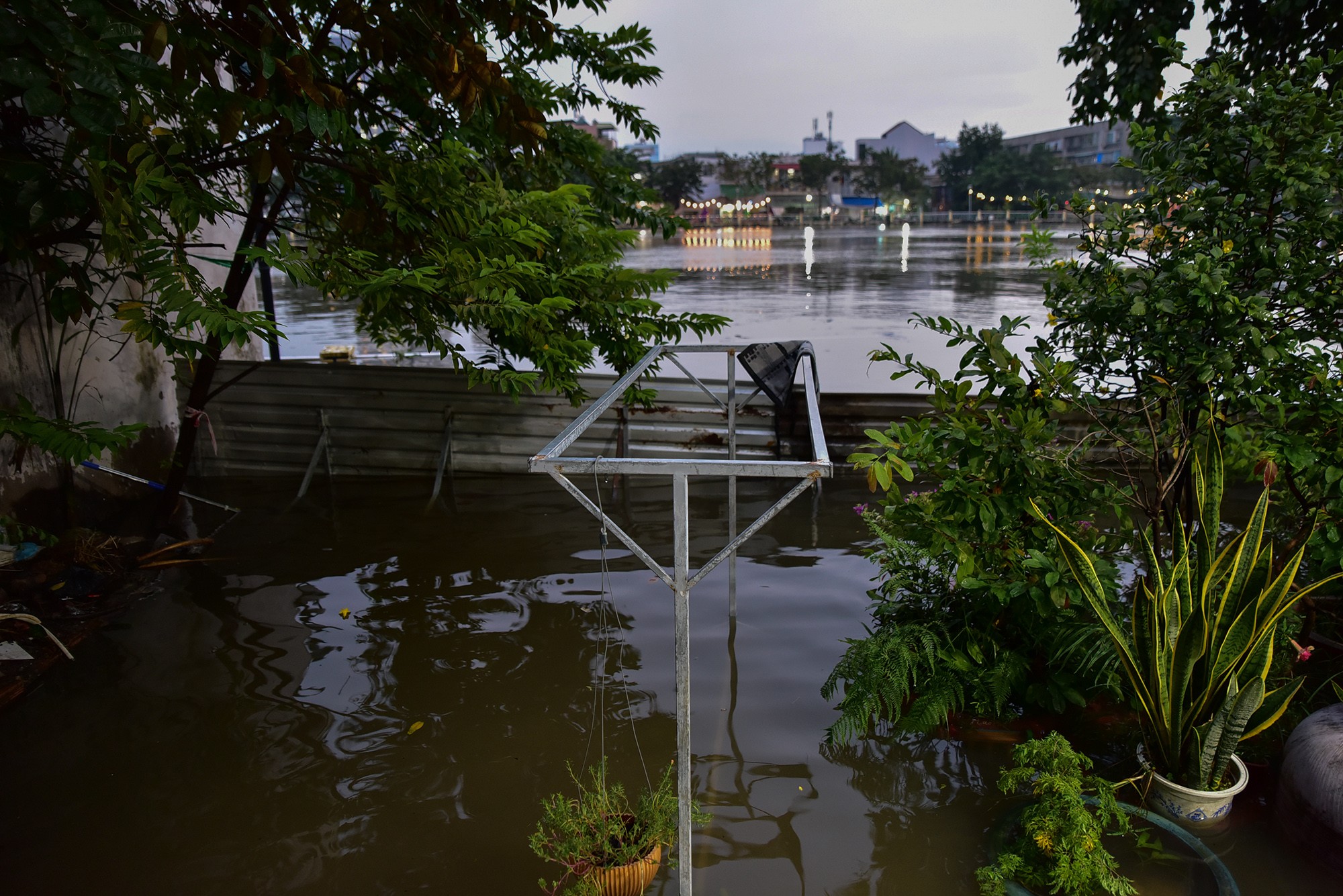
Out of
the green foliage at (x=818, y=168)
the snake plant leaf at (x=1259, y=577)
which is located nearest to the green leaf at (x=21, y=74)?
the snake plant leaf at (x=1259, y=577)

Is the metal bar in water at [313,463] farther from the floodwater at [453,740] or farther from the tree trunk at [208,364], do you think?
the floodwater at [453,740]

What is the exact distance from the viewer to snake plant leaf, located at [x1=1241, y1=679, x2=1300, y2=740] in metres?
3.27

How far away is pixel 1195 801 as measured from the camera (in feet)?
10.8

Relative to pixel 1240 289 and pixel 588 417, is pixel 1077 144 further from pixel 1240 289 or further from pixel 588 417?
pixel 588 417

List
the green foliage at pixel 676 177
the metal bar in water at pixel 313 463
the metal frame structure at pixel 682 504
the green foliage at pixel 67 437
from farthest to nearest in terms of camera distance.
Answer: the green foliage at pixel 676 177, the metal bar in water at pixel 313 463, the green foliage at pixel 67 437, the metal frame structure at pixel 682 504

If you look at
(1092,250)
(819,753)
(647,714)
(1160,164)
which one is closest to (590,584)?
(647,714)

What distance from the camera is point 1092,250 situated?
4.13 meters

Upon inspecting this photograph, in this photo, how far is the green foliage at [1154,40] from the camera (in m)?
6.72

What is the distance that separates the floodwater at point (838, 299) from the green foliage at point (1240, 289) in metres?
1.33

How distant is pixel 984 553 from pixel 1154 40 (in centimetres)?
508

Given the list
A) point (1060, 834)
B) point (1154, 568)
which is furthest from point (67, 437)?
point (1154, 568)

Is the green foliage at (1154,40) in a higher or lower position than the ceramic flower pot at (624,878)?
higher

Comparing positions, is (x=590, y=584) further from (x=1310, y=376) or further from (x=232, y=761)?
(x=1310, y=376)

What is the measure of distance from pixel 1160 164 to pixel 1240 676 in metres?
2.37
